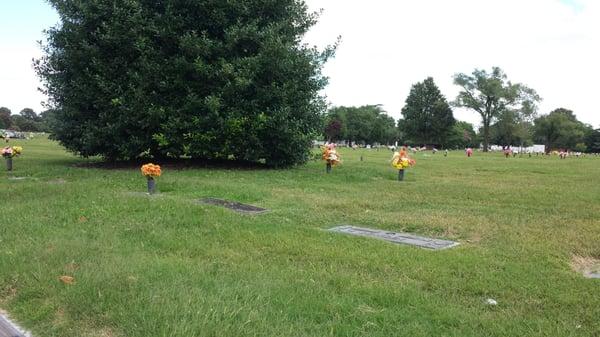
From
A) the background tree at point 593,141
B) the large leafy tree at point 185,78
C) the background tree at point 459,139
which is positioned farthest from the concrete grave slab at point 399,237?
the background tree at point 593,141

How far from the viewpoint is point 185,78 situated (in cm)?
1605

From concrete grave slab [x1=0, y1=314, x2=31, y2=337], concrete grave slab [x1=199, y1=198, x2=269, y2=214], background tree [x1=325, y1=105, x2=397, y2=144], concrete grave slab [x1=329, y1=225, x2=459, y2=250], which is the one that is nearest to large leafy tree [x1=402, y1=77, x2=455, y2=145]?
background tree [x1=325, y1=105, x2=397, y2=144]

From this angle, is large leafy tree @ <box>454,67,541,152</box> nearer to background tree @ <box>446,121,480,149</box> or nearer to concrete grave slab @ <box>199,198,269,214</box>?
background tree @ <box>446,121,480,149</box>

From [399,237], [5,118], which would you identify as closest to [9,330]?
[399,237]

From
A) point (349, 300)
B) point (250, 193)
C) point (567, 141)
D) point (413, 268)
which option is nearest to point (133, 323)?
point (349, 300)

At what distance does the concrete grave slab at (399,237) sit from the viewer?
630cm

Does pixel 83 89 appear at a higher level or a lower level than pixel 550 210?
higher

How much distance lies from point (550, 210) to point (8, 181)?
39.2ft

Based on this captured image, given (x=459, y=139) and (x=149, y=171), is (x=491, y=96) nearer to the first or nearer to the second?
(x=459, y=139)

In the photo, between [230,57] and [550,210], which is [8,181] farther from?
[550,210]

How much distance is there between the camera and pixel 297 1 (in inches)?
697

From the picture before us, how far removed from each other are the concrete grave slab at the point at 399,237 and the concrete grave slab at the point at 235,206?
5.87 ft

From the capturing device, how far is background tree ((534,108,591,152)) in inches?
3964

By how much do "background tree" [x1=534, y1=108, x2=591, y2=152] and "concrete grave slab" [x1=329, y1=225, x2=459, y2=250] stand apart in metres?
103
